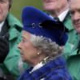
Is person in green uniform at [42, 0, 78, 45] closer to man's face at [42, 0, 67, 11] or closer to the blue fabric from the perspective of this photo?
man's face at [42, 0, 67, 11]

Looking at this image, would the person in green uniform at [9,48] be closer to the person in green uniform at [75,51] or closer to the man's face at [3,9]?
the man's face at [3,9]

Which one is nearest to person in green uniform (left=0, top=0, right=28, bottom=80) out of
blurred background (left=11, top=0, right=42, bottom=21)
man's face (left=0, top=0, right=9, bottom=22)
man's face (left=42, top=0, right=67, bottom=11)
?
man's face (left=0, top=0, right=9, bottom=22)

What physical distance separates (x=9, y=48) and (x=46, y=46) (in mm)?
772

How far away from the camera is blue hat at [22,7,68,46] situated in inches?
181

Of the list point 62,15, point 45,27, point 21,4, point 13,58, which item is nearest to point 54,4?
point 62,15

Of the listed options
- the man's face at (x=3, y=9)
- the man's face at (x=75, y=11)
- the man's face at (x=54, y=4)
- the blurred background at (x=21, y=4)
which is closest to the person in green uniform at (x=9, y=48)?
the man's face at (x=3, y=9)

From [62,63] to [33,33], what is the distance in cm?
37

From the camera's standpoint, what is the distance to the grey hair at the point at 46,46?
4.55m

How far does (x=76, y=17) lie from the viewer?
16.5 feet

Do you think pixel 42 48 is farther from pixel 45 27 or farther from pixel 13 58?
pixel 13 58

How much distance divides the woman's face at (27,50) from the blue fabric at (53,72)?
0.47 feet

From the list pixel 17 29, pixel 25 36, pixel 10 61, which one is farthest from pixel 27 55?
pixel 17 29

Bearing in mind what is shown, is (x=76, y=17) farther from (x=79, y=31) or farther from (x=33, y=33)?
(x=33, y=33)

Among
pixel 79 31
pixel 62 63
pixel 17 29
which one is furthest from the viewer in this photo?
pixel 17 29
